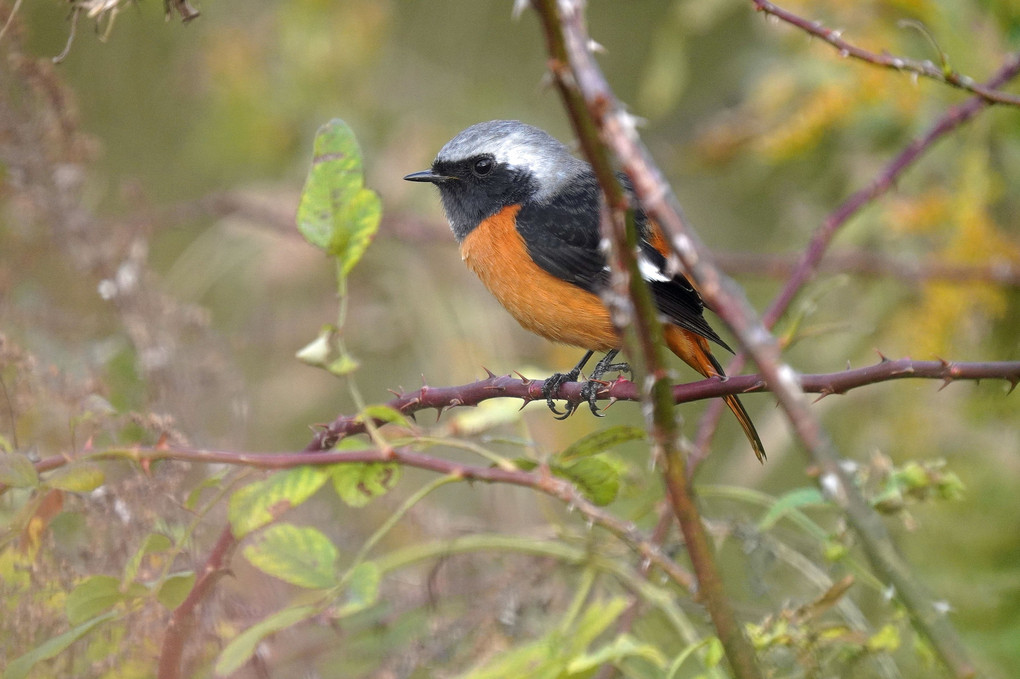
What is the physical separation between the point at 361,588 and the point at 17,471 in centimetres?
54

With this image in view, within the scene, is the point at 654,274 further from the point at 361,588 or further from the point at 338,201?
the point at 361,588

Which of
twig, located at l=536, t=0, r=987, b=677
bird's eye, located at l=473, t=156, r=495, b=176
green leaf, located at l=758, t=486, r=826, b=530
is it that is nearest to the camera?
twig, located at l=536, t=0, r=987, b=677

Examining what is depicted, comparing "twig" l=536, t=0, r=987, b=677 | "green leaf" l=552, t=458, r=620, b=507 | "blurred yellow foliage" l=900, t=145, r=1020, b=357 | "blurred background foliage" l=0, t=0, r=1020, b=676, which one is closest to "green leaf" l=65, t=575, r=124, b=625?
"blurred background foliage" l=0, t=0, r=1020, b=676

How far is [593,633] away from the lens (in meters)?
1.72

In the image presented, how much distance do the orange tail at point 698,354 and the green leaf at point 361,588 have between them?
1479 millimetres

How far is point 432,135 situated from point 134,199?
1888mm

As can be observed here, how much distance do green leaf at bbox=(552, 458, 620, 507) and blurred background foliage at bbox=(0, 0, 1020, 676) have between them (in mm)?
509

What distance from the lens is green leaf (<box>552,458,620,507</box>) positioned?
1.51 meters

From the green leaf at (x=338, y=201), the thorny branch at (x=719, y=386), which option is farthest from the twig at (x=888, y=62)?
the green leaf at (x=338, y=201)

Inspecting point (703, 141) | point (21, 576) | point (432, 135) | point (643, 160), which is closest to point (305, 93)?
point (432, 135)

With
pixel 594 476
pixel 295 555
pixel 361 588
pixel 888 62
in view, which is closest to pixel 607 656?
pixel 594 476

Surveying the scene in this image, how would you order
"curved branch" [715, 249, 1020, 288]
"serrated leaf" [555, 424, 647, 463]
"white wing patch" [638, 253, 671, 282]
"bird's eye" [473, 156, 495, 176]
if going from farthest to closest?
"bird's eye" [473, 156, 495, 176]
"curved branch" [715, 249, 1020, 288]
"white wing patch" [638, 253, 671, 282]
"serrated leaf" [555, 424, 647, 463]

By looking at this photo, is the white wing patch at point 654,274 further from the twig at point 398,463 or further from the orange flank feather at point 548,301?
the twig at point 398,463

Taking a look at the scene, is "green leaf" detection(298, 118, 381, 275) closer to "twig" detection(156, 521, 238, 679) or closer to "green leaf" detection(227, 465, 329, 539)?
"green leaf" detection(227, 465, 329, 539)
